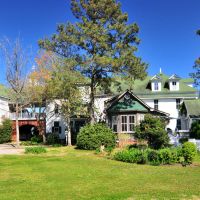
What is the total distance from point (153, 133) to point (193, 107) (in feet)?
57.3

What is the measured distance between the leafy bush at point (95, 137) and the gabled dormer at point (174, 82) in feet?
61.0

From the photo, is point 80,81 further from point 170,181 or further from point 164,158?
point 170,181

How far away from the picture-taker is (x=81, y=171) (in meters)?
17.9

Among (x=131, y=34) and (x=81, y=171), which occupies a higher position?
(x=131, y=34)

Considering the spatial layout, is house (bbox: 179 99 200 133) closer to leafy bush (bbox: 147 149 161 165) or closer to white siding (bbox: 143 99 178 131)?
white siding (bbox: 143 99 178 131)

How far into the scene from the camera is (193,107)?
44.2 m

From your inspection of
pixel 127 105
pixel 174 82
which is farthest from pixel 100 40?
pixel 174 82

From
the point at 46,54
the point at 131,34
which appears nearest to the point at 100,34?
the point at 131,34

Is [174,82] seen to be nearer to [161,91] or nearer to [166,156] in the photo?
[161,91]

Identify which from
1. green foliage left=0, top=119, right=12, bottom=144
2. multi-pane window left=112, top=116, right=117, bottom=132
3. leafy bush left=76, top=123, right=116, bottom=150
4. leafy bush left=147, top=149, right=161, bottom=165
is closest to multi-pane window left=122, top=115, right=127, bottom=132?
multi-pane window left=112, top=116, right=117, bottom=132

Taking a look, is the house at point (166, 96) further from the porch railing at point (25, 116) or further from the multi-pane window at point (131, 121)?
the porch railing at point (25, 116)

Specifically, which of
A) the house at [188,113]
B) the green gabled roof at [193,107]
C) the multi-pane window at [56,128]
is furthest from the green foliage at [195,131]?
the multi-pane window at [56,128]

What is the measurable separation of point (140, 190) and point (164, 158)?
822 cm

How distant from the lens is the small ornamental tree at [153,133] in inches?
1141
